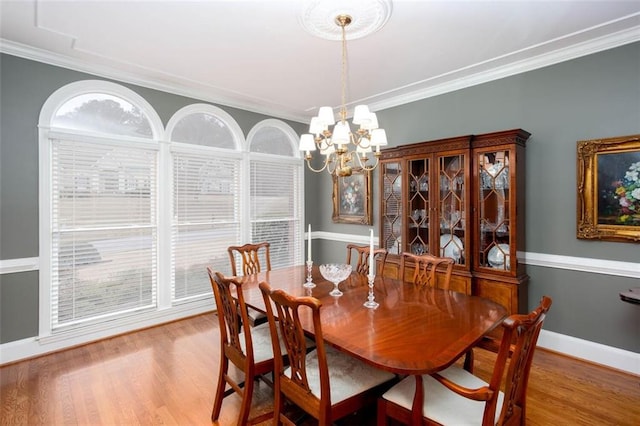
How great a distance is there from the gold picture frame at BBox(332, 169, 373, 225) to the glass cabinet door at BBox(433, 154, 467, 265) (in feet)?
4.17

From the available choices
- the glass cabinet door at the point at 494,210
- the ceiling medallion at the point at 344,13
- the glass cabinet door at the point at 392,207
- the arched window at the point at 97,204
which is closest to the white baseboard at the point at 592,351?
the glass cabinet door at the point at 494,210

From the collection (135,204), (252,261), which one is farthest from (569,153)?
(135,204)

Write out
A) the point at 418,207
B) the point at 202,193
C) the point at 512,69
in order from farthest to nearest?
the point at 202,193 < the point at 418,207 < the point at 512,69

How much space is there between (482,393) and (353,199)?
3.71 m

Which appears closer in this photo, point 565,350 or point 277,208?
point 565,350

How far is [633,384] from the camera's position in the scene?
250cm

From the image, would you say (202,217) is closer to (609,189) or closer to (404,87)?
(404,87)

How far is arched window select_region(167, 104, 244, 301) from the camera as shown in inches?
154

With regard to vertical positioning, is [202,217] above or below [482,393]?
above

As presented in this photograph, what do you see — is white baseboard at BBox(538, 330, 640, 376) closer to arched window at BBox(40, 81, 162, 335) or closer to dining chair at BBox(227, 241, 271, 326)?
dining chair at BBox(227, 241, 271, 326)

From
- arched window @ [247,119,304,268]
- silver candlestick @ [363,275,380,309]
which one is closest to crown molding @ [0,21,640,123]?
arched window @ [247,119,304,268]

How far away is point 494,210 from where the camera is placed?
313cm

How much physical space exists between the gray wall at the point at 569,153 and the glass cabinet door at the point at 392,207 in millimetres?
1052

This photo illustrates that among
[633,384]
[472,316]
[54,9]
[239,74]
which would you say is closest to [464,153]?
[472,316]
